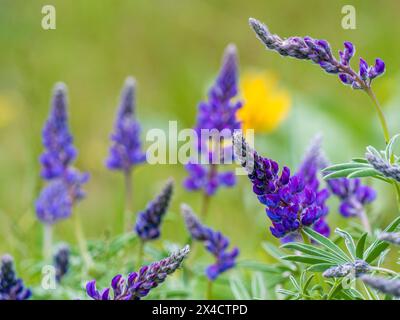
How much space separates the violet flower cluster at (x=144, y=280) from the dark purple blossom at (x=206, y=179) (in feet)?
2.94

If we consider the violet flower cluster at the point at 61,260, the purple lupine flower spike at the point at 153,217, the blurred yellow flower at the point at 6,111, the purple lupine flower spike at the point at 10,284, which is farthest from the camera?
the blurred yellow flower at the point at 6,111

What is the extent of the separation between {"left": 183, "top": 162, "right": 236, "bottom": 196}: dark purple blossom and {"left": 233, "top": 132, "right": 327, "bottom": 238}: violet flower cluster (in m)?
0.86

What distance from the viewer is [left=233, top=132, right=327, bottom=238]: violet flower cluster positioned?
55.2 inches

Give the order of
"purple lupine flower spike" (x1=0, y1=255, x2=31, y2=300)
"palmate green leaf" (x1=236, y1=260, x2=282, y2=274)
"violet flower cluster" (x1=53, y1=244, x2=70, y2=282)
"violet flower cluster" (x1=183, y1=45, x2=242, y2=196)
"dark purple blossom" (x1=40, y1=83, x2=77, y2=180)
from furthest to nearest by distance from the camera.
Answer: "dark purple blossom" (x1=40, y1=83, x2=77, y2=180), "violet flower cluster" (x1=183, y1=45, x2=242, y2=196), "violet flower cluster" (x1=53, y1=244, x2=70, y2=282), "palmate green leaf" (x1=236, y1=260, x2=282, y2=274), "purple lupine flower spike" (x1=0, y1=255, x2=31, y2=300)

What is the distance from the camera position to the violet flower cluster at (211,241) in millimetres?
1958

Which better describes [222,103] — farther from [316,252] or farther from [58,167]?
[316,252]

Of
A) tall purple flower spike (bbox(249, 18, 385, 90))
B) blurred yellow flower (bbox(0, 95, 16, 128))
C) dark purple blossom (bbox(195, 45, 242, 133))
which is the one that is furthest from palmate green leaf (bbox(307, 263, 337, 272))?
blurred yellow flower (bbox(0, 95, 16, 128))

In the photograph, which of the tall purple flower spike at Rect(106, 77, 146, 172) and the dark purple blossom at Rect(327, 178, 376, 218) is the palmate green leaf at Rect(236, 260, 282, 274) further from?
the tall purple flower spike at Rect(106, 77, 146, 172)

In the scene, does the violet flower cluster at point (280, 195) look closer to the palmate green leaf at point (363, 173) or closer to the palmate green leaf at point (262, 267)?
the palmate green leaf at point (363, 173)

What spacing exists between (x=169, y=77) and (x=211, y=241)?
2.61 metres

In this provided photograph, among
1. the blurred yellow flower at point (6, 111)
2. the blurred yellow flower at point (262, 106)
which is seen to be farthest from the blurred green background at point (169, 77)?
the blurred yellow flower at point (262, 106)

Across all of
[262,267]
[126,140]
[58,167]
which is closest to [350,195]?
[262,267]
